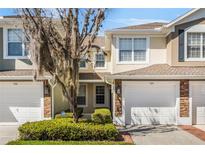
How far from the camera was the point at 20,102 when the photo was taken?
17.4 m

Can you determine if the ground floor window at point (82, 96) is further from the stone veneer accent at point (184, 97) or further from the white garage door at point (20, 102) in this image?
the stone veneer accent at point (184, 97)

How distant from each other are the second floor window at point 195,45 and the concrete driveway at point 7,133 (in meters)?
10.3

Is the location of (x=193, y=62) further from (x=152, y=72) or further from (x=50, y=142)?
(x=50, y=142)

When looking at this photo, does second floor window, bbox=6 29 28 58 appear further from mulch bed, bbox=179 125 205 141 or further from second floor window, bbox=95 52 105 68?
mulch bed, bbox=179 125 205 141

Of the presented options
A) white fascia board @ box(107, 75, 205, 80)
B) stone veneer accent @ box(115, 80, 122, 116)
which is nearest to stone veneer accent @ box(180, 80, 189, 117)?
white fascia board @ box(107, 75, 205, 80)

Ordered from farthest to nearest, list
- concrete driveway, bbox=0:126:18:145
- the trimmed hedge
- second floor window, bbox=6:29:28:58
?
second floor window, bbox=6:29:28:58, concrete driveway, bbox=0:126:18:145, the trimmed hedge

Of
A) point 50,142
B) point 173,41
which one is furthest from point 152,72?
point 50,142

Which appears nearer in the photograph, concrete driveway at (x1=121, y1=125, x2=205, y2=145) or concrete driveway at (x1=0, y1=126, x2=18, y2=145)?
concrete driveway at (x1=121, y1=125, x2=205, y2=145)

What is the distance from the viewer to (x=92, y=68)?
877 inches

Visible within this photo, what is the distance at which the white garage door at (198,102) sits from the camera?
16.4 m

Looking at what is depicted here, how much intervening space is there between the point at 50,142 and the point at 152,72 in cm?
766

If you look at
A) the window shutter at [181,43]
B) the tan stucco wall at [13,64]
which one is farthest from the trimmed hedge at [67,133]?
the window shutter at [181,43]

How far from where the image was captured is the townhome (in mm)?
16438

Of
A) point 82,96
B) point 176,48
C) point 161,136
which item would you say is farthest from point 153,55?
point 161,136
